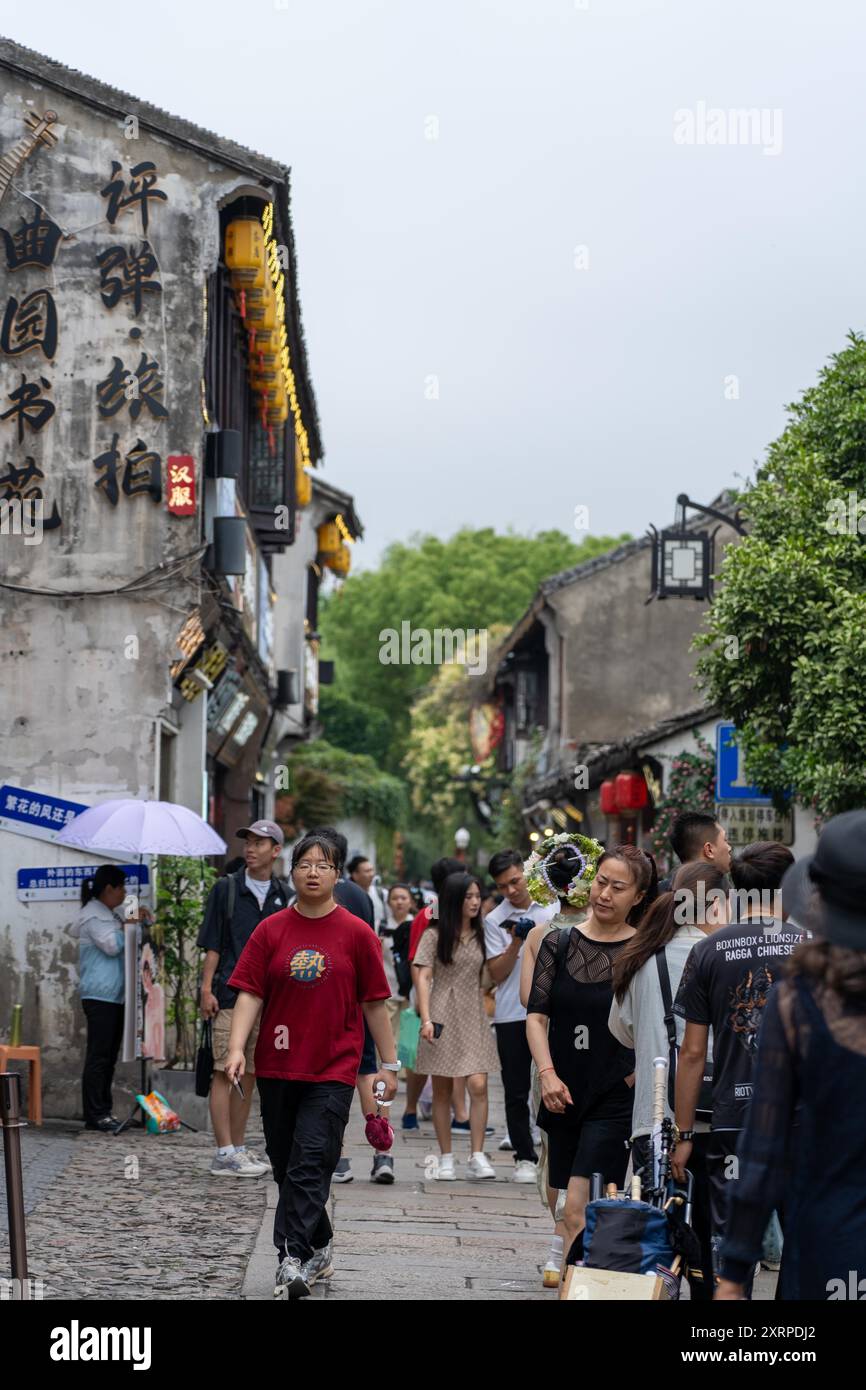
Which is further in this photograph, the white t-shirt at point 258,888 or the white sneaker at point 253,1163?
the white t-shirt at point 258,888

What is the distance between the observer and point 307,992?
24.8 feet

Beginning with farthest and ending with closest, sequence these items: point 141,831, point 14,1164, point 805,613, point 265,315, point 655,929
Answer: point 265,315 → point 805,613 → point 141,831 → point 655,929 → point 14,1164

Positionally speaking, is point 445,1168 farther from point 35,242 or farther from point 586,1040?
point 35,242

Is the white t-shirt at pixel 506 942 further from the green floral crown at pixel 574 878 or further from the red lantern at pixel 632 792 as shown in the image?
the red lantern at pixel 632 792

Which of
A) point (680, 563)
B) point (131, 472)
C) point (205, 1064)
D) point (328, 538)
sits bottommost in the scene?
point (205, 1064)

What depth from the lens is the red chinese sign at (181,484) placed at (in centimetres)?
1423

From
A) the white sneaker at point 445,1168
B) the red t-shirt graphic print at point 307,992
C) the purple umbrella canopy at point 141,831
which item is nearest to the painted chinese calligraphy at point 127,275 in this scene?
the purple umbrella canopy at point 141,831

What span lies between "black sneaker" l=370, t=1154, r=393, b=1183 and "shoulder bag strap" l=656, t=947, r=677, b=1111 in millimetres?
4557

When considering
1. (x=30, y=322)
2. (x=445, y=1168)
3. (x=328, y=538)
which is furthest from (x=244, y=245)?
(x=328, y=538)

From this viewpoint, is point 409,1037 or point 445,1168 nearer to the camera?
point 445,1168

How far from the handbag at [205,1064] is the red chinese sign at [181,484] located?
14.5ft

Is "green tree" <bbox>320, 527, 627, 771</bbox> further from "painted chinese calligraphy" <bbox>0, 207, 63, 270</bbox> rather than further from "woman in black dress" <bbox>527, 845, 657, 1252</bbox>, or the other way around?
"woman in black dress" <bbox>527, 845, 657, 1252</bbox>

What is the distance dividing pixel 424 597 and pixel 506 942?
173 ft
